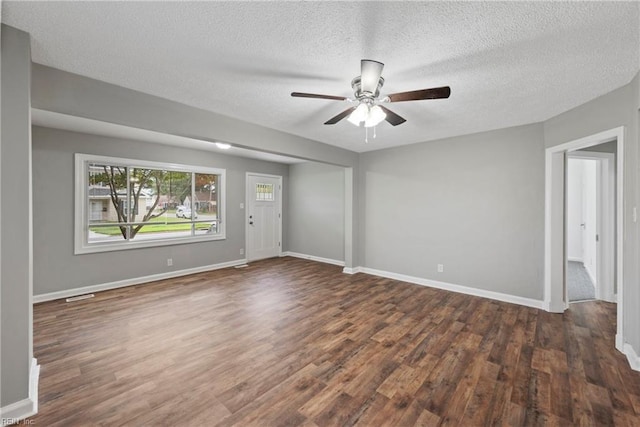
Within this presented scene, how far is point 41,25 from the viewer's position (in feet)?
5.33

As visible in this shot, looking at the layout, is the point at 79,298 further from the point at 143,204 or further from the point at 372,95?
the point at 372,95

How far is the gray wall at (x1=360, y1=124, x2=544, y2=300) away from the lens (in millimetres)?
3545

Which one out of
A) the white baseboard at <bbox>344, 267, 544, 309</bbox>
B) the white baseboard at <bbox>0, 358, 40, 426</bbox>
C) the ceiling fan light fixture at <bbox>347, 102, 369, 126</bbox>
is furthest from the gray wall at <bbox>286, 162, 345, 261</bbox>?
the white baseboard at <bbox>0, 358, 40, 426</bbox>

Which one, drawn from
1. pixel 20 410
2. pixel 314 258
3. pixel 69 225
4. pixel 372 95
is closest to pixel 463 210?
pixel 372 95

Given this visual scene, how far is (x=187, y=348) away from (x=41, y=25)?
265cm

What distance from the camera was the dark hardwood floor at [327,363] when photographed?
68.0 inches

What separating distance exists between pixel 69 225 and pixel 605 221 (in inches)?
304

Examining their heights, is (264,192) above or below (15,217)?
above

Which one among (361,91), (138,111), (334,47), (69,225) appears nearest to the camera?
(334,47)

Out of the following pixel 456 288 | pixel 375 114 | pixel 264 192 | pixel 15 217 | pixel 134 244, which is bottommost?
pixel 456 288

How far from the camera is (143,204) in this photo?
471 centimetres

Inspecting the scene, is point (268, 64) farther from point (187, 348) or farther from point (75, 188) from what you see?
point (75, 188)

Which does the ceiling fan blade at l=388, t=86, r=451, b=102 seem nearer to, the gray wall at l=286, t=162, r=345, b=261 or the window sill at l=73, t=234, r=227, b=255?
the gray wall at l=286, t=162, r=345, b=261

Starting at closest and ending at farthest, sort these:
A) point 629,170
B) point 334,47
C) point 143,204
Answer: point 334,47, point 629,170, point 143,204
